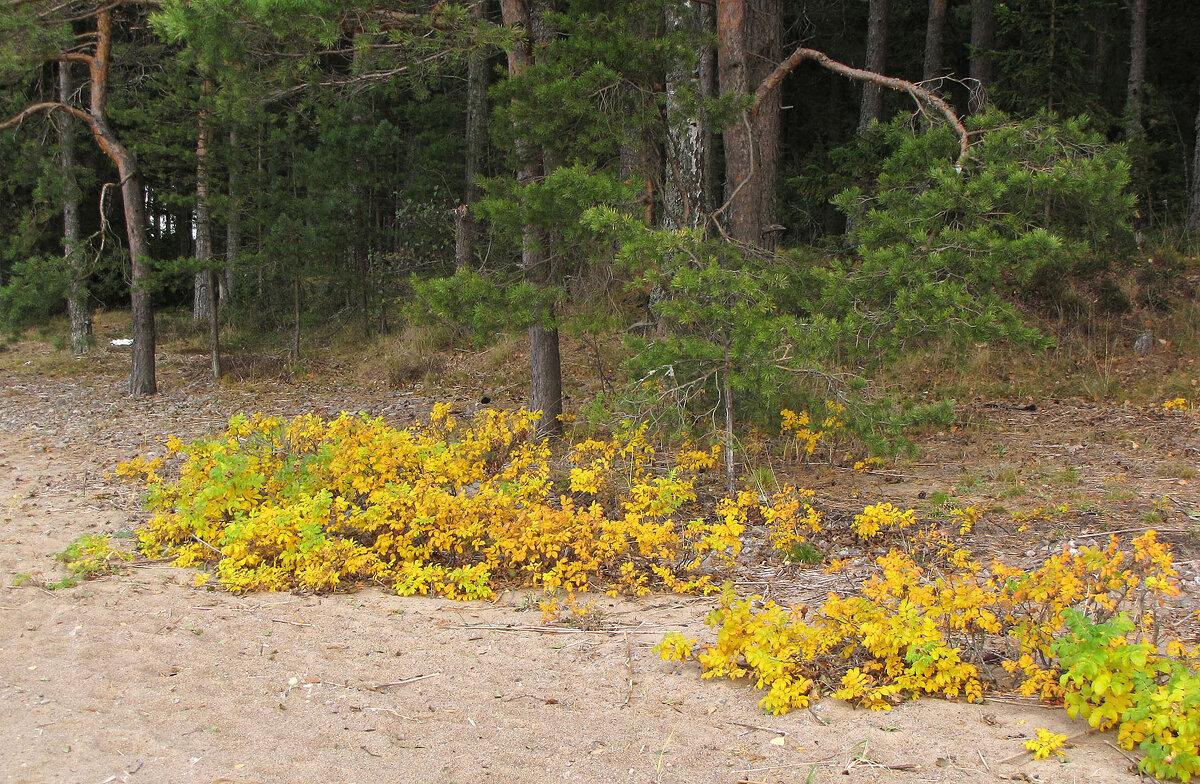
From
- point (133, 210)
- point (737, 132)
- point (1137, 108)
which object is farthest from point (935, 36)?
point (133, 210)

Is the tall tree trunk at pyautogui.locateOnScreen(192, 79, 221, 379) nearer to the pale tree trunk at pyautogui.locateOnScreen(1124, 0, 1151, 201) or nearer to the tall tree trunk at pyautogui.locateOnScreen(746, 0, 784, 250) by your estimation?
the tall tree trunk at pyautogui.locateOnScreen(746, 0, 784, 250)

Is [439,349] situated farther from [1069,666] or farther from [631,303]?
[1069,666]

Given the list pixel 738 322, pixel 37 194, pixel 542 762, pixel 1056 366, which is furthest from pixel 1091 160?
pixel 37 194

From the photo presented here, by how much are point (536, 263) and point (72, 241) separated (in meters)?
8.71

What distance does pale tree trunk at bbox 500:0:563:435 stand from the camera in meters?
7.62

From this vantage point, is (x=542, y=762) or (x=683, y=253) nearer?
(x=542, y=762)

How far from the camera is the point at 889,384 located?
10195mm

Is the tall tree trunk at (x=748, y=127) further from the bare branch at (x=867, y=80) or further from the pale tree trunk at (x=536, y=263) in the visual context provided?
the pale tree trunk at (x=536, y=263)

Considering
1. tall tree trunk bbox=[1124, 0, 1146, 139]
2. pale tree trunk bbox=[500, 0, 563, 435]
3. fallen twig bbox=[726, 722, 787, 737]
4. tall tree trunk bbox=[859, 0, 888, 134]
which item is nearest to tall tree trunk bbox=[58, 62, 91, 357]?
pale tree trunk bbox=[500, 0, 563, 435]

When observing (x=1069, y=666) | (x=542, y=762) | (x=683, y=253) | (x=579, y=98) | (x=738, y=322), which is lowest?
(x=542, y=762)

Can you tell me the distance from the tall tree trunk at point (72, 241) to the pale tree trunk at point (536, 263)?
7417 millimetres

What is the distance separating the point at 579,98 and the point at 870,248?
2357mm

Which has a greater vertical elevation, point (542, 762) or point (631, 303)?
→ point (631, 303)

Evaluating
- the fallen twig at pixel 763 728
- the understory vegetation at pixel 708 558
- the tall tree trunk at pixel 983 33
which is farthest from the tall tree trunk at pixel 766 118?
the tall tree trunk at pixel 983 33
